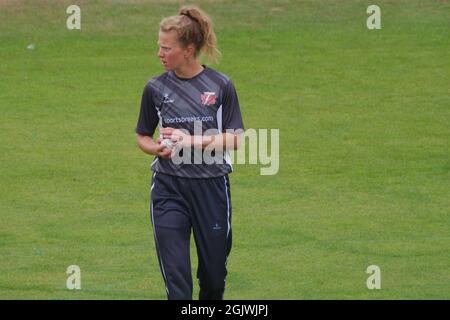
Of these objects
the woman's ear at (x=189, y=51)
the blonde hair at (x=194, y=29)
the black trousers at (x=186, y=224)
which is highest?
the blonde hair at (x=194, y=29)

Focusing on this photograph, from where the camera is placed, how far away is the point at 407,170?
1608 cm

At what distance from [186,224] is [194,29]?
138cm

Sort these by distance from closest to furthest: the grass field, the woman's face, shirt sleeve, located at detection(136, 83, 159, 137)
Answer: the woman's face
shirt sleeve, located at detection(136, 83, 159, 137)
the grass field

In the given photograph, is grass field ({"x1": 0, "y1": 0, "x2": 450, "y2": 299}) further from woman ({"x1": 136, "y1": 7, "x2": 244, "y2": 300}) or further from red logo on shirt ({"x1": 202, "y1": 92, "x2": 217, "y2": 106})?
red logo on shirt ({"x1": 202, "y1": 92, "x2": 217, "y2": 106})

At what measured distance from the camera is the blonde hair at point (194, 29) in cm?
930

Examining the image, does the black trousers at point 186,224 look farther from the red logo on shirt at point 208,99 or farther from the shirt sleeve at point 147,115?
the red logo on shirt at point 208,99

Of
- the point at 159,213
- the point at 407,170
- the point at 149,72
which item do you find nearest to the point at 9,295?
→ the point at 159,213

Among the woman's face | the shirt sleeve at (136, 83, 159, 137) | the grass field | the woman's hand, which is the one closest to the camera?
the woman's hand

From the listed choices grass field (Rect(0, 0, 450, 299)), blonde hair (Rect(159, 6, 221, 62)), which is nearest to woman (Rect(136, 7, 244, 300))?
blonde hair (Rect(159, 6, 221, 62))

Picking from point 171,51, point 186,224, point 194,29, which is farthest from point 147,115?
point 186,224

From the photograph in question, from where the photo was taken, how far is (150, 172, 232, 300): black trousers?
9.30 metres

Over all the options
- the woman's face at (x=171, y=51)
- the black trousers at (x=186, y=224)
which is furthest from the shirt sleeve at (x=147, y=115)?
the black trousers at (x=186, y=224)

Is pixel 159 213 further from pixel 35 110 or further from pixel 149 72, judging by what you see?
pixel 149 72

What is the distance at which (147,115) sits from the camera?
9461 millimetres
